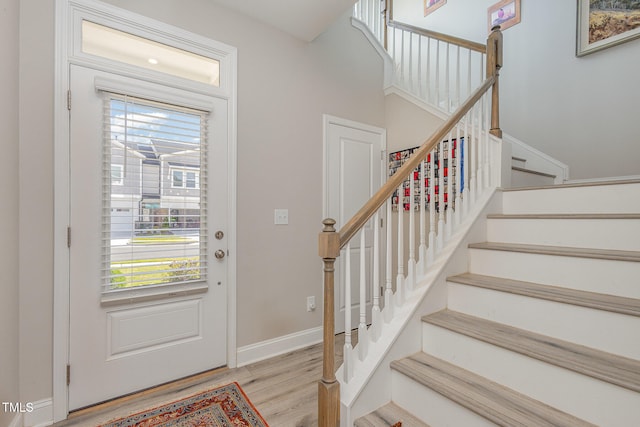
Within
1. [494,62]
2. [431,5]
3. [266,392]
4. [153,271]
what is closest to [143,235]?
[153,271]

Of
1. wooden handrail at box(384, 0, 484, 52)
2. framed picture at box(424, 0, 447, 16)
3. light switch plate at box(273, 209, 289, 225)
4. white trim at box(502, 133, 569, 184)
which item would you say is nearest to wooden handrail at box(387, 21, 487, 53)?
wooden handrail at box(384, 0, 484, 52)

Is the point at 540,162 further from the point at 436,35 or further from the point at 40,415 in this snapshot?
the point at 40,415

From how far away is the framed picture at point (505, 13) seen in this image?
3121mm

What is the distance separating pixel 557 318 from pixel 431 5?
165 inches

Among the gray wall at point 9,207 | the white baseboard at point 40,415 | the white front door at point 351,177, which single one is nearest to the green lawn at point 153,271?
the gray wall at point 9,207

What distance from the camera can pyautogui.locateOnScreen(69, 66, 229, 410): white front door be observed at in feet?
5.68

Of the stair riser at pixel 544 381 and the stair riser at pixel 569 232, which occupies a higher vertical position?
the stair riser at pixel 569 232

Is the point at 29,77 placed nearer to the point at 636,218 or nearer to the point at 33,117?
the point at 33,117

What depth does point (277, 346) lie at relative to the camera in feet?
7.89

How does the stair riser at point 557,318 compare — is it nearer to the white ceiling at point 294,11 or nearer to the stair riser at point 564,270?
the stair riser at point 564,270

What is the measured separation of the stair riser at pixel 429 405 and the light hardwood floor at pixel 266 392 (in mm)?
538

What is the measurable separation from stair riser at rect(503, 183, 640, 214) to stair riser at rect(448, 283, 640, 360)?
0.76 metres

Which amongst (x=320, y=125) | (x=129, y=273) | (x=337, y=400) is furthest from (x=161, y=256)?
(x=320, y=125)

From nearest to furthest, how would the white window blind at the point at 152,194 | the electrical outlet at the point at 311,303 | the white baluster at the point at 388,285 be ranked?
the white baluster at the point at 388,285, the white window blind at the point at 152,194, the electrical outlet at the point at 311,303
